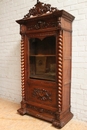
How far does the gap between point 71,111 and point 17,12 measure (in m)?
1.99

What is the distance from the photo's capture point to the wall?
187 cm

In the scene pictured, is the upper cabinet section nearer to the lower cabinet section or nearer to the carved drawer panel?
the carved drawer panel

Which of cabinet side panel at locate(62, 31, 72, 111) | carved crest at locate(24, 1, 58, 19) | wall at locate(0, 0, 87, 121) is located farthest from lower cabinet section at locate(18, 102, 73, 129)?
carved crest at locate(24, 1, 58, 19)

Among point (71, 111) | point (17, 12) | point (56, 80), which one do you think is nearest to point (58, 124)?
point (71, 111)

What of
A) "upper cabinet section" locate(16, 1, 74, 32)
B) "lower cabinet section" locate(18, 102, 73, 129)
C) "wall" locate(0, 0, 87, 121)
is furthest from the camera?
"wall" locate(0, 0, 87, 121)

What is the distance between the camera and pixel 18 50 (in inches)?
101

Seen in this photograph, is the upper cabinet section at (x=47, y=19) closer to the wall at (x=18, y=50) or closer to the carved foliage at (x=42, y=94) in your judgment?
the wall at (x=18, y=50)

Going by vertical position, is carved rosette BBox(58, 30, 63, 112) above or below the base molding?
above

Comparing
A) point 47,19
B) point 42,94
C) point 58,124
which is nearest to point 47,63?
point 42,94

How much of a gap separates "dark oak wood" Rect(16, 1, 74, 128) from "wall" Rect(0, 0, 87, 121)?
99 mm

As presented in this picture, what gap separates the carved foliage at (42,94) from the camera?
1.89 metres

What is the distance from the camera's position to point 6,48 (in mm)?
2770

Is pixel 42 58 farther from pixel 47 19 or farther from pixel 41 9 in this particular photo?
pixel 41 9

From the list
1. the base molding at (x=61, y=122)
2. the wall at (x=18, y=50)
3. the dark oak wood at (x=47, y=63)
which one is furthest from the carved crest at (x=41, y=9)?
the base molding at (x=61, y=122)
